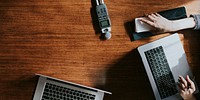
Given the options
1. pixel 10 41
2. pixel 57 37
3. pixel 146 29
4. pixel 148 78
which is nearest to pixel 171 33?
pixel 146 29

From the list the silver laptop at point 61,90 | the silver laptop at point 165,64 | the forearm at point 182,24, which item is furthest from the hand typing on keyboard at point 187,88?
the silver laptop at point 61,90

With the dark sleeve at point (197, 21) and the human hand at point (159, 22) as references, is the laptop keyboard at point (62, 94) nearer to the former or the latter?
the human hand at point (159, 22)

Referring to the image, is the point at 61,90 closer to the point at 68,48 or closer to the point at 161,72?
the point at 68,48

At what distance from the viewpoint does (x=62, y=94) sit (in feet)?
4.37

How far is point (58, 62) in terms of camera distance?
4.41ft

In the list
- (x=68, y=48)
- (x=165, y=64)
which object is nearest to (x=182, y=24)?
(x=165, y=64)

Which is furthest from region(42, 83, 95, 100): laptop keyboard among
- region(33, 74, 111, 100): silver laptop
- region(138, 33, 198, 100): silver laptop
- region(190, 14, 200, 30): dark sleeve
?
region(190, 14, 200, 30): dark sleeve

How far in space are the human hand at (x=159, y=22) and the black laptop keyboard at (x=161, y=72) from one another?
83 millimetres

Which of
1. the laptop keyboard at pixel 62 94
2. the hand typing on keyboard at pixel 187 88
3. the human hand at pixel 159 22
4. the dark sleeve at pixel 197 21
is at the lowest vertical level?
the laptop keyboard at pixel 62 94

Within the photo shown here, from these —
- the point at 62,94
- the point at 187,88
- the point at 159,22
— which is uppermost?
the point at 159,22

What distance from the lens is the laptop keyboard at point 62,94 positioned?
1.33 metres

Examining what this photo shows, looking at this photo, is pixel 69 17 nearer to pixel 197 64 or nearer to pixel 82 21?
pixel 82 21

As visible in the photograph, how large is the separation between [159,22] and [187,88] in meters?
0.30

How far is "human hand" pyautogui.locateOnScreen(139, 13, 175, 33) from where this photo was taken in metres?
1.35
